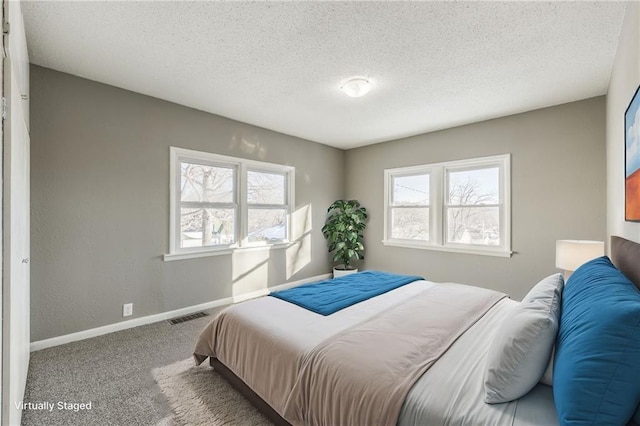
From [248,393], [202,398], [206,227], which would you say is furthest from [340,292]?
[206,227]

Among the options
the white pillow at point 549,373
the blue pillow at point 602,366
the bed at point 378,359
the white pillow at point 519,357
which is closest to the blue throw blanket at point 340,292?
the bed at point 378,359

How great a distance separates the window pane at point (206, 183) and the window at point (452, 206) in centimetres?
264

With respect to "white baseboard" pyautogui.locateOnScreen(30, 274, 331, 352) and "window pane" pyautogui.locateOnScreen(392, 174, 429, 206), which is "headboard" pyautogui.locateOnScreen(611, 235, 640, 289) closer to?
"window pane" pyautogui.locateOnScreen(392, 174, 429, 206)

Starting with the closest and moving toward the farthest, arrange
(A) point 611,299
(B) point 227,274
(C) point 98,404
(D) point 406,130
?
(A) point 611,299 → (C) point 98,404 → (B) point 227,274 → (D) point 406,130

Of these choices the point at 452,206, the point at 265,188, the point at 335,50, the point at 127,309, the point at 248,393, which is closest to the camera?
the point at 248,393

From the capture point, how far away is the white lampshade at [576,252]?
246cm

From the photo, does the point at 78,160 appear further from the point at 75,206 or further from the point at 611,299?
the point at 611,299

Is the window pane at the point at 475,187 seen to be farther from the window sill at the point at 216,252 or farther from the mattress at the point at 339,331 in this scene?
the window sill at the point at 216,252

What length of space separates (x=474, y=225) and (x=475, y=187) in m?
0.54

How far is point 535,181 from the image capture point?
3.64 m

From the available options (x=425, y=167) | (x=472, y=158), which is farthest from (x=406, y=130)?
(x=472, y=158)

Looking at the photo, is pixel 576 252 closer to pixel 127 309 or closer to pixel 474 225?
pixel 474 225

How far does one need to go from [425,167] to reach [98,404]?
453cm

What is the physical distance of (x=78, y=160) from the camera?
2855mm
